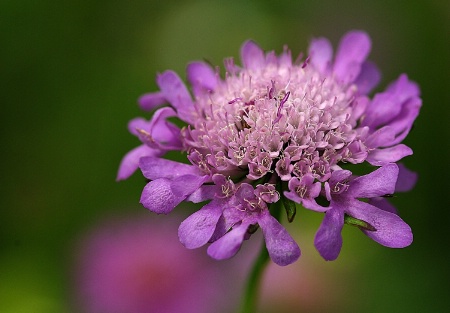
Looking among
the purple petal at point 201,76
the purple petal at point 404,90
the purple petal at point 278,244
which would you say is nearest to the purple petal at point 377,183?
the purple petal at point 278,244

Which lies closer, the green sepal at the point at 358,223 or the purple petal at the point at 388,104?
the green sepal at the point at 358,223

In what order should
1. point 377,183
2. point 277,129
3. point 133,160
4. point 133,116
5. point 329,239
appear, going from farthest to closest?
point 133,116, point 133,160, point 277,129, point 377,183, point 329,239

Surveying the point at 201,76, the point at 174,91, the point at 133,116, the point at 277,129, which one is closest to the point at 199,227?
the point at 277,129

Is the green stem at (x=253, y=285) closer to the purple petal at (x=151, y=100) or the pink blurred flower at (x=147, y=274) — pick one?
the purple petal at (x=151, y=100)

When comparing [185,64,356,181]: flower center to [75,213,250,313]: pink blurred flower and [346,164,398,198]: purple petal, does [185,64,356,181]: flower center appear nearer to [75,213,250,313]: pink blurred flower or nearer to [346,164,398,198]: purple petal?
[346,164,398,198]: purple petal

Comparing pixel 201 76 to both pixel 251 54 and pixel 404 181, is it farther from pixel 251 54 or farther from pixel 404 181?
pixel 404 181

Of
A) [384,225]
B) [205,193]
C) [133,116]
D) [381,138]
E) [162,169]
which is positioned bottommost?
[384,225]

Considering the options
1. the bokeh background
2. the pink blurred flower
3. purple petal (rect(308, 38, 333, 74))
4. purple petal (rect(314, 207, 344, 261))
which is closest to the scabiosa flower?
purple petal (rect(314, 207, 344, 261))
